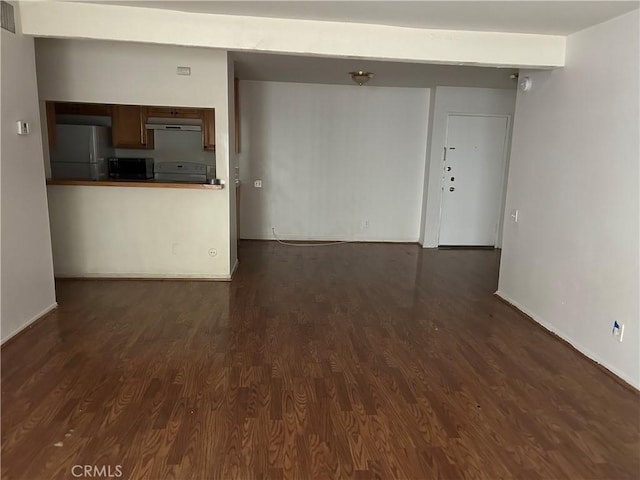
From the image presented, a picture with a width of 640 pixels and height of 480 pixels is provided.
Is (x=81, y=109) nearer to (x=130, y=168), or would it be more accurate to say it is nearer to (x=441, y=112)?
Result: (x=130, y=168)

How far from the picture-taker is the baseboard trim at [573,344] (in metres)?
2.83

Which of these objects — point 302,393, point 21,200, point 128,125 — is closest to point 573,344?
point 302,393

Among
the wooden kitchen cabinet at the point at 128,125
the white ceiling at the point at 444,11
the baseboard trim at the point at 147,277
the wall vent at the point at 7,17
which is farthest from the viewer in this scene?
the wooden kitchen cabinet at the point at 128,125

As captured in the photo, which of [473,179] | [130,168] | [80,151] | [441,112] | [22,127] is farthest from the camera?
[473,179]

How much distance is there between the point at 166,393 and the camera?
99.9 inches

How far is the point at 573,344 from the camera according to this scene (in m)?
3.35

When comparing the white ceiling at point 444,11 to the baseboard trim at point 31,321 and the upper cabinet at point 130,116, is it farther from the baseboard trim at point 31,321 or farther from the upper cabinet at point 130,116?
the baseboard trim at point 31,321

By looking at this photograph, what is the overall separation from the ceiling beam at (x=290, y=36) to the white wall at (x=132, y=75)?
0.98 m

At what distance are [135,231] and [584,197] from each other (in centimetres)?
415

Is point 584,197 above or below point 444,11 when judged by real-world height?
below

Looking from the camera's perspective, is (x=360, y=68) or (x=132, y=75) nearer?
(x=132, y=75)

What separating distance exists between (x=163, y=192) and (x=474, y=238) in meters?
4.74

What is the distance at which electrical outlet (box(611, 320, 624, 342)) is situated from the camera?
9.45ft

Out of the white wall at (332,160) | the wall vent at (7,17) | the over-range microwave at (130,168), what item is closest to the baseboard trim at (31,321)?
the wall vent at (7,17)
